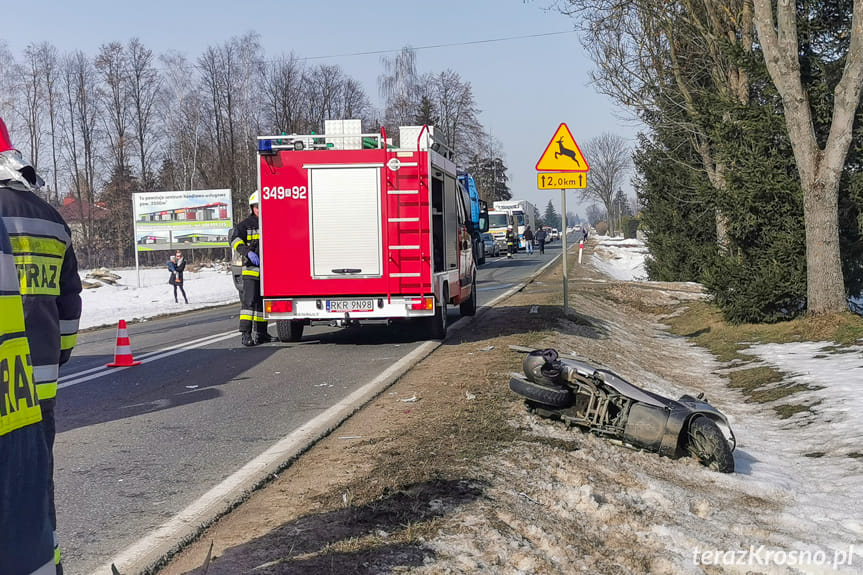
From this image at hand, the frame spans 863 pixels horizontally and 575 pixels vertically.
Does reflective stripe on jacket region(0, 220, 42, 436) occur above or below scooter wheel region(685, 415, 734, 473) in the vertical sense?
above

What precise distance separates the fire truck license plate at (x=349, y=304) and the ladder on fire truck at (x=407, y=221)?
1.39ft

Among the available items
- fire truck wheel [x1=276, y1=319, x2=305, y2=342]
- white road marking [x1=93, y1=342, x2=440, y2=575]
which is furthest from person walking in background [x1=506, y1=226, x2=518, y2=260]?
white road marking [x1=93, y1=342, x2=440, y2=575]

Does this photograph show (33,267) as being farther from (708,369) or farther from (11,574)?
(708,369)

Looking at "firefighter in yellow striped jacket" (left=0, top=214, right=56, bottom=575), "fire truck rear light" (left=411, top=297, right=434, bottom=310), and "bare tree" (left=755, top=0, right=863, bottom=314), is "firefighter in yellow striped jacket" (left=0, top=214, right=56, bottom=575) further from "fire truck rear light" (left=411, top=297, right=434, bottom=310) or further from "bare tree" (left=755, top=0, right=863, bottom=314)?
"bare tree" (left=755, top=0, right=863, bottom=314)

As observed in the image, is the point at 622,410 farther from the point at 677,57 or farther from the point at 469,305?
the point at 677,57

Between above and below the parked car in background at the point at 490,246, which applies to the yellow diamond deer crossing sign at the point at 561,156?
above

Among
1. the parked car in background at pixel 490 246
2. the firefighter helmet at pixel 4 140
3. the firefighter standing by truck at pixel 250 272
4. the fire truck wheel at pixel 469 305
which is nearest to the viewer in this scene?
the firefighter helmet at pixel 4 140

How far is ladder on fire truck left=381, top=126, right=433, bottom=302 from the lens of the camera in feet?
38.8

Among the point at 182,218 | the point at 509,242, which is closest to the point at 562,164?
the point at 182,218

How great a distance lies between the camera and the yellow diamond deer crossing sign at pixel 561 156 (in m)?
13.0

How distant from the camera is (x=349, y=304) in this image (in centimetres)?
1200

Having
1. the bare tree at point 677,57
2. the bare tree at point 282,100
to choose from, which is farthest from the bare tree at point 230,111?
the bare tree at point 677,57

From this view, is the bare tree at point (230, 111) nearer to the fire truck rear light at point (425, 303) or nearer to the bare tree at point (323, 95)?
the bare tree at point (323, 95)

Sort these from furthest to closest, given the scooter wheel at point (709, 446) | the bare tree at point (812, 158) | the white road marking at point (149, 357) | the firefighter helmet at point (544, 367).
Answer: the bare tree at point (812, 158)
the white road marking at point (149, 357)
the firefighter helmet at point (544, 367)
the scooter wheel at point (709, 446)
